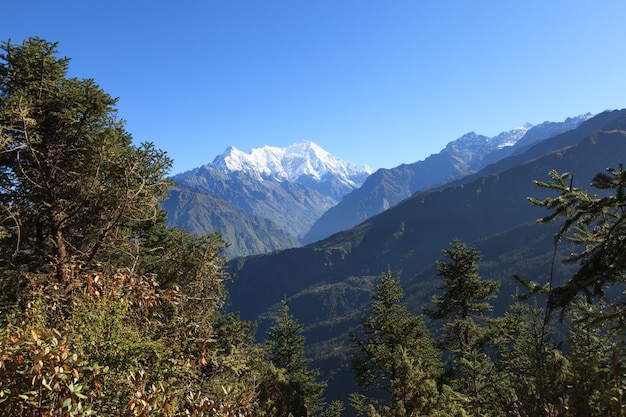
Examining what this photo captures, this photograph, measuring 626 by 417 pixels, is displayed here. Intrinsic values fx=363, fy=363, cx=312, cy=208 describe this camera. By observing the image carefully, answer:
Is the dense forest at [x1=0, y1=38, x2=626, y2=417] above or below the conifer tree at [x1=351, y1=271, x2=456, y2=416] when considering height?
above

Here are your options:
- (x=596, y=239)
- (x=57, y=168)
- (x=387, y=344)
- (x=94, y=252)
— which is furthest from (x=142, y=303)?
(x=387, y=344)

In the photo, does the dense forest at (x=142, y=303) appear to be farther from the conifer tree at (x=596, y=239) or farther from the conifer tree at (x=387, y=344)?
the conifer tree at (x=387, y=344)

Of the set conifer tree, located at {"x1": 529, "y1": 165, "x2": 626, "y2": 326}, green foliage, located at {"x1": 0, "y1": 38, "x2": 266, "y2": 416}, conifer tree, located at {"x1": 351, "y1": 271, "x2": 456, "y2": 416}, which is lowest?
conifer tree, located at {"x1": 351, "y1": 271, "x2": 456, "y2": 416}

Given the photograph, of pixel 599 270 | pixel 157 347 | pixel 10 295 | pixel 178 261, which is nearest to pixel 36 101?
pixel 10 295

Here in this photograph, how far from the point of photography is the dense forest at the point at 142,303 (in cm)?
392

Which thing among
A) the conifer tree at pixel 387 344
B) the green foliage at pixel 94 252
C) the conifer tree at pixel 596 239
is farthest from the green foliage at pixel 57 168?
the conifer tree at pixel 387 344

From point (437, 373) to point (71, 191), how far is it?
21047 mm

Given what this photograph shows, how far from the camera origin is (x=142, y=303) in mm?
5930

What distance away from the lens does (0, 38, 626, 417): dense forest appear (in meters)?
3.92

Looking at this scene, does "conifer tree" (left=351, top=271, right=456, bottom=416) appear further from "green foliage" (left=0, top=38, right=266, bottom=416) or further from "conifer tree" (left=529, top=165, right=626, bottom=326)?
"conifer tree" (left=529, top=165, right=626, bottom=326)

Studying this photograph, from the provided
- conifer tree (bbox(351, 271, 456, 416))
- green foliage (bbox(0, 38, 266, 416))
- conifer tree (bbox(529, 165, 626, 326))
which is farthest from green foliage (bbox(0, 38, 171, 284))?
conifer tree (bbox(351, 271, 456, 416))

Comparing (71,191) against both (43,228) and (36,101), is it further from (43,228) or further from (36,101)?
(36,101)

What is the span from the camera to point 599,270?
6.30 m

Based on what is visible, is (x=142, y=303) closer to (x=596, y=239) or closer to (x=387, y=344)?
(x=596, y=239)
